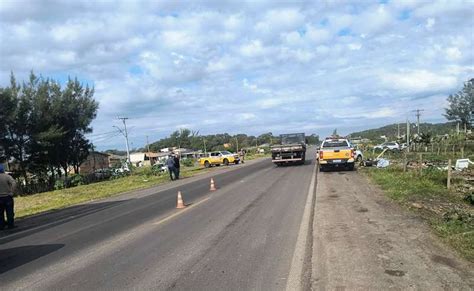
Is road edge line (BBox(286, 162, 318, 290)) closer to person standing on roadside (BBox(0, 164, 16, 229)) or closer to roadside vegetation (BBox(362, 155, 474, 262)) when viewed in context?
roadside vegetation (BBox(362, 155, 474, 262))

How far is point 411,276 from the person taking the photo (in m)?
5.69

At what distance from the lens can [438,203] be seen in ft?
41.4

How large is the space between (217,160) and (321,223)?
138 ft

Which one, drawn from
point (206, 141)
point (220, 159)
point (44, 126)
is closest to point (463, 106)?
point (220, 159)

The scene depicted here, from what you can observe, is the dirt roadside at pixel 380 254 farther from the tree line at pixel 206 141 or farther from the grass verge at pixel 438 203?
the tree line at pixel 206 141

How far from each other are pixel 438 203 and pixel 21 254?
10.6m

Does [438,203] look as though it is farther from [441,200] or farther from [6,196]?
[6,196]

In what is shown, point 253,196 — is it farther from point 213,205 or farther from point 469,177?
point 469,177

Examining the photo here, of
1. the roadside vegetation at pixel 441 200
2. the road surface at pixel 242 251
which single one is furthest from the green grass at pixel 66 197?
the roadside vegetation at pixel 441 200

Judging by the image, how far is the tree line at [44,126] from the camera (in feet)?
136

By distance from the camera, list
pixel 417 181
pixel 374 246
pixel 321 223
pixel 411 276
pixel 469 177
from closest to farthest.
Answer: pixel 411 276 → pixel 374 246 → pixel 321 223 → pixel 417 181 → pixel 469 177

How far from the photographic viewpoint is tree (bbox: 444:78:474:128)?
6456cm

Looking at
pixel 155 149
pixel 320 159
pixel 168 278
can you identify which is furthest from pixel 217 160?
pixel 155 149

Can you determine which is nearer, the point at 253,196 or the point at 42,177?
the point at 253,196
